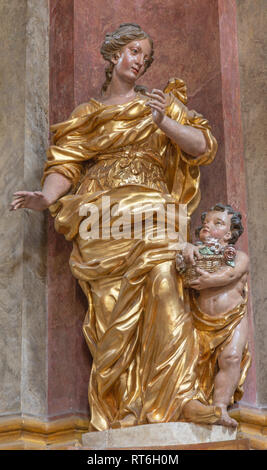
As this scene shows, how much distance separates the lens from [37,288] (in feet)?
18.2

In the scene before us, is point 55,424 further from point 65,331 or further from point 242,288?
point 242,288

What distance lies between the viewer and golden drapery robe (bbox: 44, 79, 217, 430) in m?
4.86

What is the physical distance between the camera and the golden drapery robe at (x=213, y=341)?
4918 millimetres

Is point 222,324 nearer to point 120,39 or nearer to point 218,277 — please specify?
point 218,277

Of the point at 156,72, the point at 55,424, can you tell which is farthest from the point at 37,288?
the point at 156,72

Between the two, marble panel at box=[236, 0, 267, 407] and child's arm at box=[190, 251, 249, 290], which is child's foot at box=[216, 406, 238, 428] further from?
marble panel at box=[236, 0, 267, 407]

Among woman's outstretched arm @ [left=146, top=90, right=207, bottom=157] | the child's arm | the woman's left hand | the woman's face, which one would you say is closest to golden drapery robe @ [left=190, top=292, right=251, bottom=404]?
the child's arm

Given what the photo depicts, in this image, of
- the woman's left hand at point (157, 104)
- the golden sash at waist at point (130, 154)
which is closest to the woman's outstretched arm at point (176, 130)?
the woman's left hand at point (157, 104)

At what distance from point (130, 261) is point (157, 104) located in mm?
853

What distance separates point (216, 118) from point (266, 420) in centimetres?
188

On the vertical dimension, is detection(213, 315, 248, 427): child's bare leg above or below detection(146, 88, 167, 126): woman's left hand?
below

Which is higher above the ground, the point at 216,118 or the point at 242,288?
the point at 216,118

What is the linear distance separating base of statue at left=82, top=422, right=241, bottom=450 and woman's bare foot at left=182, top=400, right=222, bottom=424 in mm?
37
